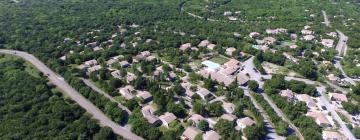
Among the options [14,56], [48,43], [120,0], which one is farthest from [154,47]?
[120,0]

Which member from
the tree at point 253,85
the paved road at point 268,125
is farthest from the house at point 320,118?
the tree at point 253,85

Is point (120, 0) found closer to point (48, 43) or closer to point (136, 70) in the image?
point (48, 43)

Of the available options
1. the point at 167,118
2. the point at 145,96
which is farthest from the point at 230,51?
the point at 167,118

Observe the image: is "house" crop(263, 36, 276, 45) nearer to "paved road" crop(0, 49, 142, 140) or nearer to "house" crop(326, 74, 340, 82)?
"house" crop(326, 74, 340, 82)

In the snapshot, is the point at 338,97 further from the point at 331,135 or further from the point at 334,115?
the point at 331,135

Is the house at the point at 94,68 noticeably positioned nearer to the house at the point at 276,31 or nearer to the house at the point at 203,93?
the house at the point at 203,93

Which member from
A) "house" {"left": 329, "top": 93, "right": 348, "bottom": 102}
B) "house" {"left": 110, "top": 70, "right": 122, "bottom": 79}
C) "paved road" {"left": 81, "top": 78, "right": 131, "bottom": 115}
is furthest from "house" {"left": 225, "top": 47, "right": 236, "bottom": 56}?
"paved road" {"left": 81, "top": 78, "right": 131, "bottom": 115}

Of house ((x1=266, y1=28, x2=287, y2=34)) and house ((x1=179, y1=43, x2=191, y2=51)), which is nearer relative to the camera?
house ((x1=179, y1=43, x2=191, y2=51))
